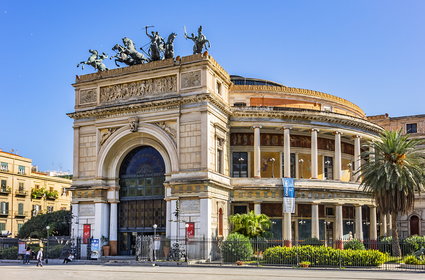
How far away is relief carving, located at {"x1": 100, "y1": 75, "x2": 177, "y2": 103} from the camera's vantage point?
4653 cm

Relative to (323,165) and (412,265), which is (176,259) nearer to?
(412,265)

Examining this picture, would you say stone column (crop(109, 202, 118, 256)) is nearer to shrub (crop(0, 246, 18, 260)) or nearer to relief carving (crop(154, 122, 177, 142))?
relief carving (crop(154, 122, 177, 142))

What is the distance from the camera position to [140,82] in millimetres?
47719

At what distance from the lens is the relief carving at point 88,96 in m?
49.8

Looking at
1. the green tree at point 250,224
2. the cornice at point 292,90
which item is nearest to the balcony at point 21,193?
the cornice at point 292,90

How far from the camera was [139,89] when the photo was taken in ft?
156

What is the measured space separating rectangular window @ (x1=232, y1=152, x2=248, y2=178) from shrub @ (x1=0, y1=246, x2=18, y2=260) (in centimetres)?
2058

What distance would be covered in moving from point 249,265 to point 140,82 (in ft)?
60.9

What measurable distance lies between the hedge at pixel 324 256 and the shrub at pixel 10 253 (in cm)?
2342

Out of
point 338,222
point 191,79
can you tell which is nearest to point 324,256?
point 338,222

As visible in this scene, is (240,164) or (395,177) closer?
(395,177)

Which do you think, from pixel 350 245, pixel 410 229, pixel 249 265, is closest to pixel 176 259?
pixel 249 265

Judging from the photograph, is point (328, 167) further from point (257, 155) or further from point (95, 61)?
point (95, 61)

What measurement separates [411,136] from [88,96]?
1465 inches
